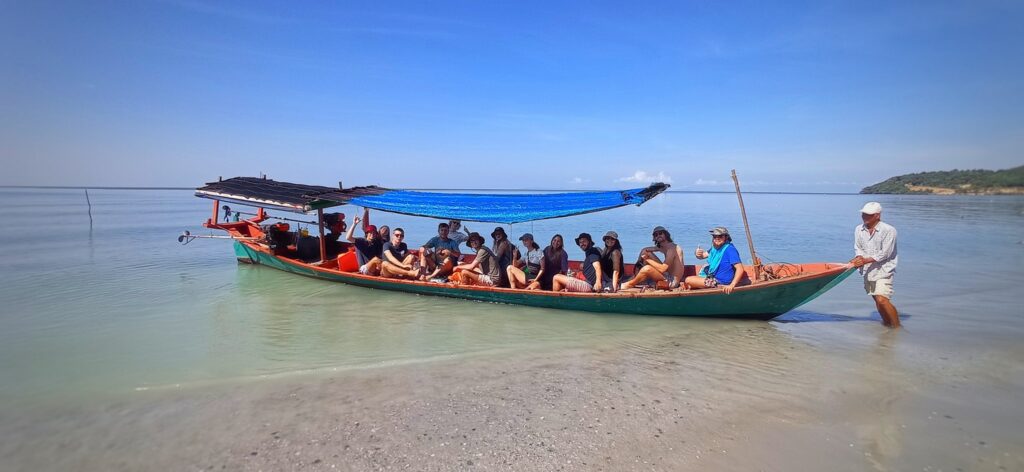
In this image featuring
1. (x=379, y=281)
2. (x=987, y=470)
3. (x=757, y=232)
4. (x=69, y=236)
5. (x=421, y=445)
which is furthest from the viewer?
(x=757, y=232)

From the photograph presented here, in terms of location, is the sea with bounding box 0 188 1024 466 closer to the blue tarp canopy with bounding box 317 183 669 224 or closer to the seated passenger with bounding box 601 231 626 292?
the seated passenger with bounding box 601 231 626 292

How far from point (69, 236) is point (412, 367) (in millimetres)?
21557

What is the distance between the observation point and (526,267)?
28.7 feet

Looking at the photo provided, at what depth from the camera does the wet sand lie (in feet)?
12.2

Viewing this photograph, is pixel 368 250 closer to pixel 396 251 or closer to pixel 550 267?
pixel 396 251

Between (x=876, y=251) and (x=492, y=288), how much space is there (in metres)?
5.59

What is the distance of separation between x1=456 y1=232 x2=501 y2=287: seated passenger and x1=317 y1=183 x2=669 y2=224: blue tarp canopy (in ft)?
1.57

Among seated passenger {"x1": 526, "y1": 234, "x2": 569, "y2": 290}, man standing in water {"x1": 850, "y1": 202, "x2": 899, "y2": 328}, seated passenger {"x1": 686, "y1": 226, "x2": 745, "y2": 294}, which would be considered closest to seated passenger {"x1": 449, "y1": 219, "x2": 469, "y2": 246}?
seated passenger {"x1": 526, "y1": 234, "x2": 569, "y2": 290}

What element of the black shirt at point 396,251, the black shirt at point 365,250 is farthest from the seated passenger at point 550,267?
the black shirt at point 365,250

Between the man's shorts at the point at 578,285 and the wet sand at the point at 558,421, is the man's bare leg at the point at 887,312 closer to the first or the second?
the wet sand at the point at 558,421

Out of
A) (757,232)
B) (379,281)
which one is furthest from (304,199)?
(757,232)

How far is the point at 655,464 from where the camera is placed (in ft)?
12.0

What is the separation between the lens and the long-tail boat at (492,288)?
23.5 ft

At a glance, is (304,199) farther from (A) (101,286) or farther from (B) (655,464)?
(B) (655,464)
